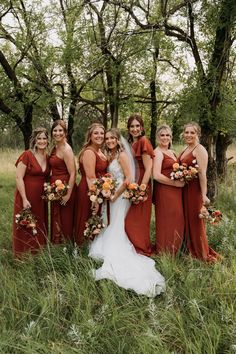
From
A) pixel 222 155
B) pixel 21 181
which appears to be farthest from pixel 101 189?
pixel 222 155

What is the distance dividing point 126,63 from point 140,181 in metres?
6.41

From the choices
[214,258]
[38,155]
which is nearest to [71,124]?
[38,155]

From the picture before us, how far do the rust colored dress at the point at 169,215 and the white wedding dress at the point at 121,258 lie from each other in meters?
0.53

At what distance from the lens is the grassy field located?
381cm

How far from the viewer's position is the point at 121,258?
5555mm

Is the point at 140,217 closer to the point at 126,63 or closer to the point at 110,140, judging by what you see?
the point at 110,140

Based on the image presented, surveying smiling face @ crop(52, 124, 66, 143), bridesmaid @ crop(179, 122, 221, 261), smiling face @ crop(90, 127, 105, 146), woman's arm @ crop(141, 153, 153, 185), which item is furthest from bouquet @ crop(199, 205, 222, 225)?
smiling face @ crop(52, 124, 66, 143)

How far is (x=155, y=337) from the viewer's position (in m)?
3.72

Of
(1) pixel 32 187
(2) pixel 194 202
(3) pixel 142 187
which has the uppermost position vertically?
(3) pixel 142 187

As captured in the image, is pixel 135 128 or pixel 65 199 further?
pixel 65 199

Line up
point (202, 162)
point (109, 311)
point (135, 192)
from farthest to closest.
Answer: point (202, 162) → point (135, 192) → point (109, 311)

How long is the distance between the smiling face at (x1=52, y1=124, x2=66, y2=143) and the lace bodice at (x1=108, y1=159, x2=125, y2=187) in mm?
891

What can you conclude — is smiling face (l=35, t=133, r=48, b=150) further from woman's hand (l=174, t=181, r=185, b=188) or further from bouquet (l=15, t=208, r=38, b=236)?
woman's hand (l=174, t=181, r=185, b=188)

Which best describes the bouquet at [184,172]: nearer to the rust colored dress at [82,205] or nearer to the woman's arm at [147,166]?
the woman's arm at [147,166]
